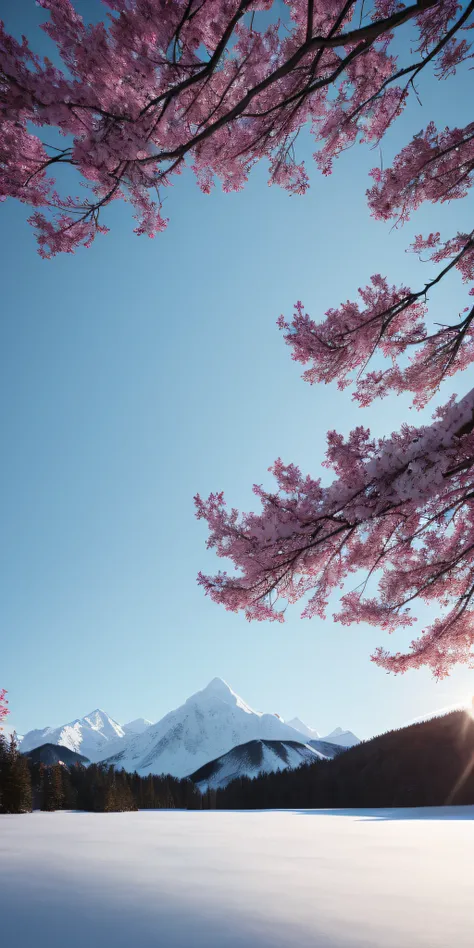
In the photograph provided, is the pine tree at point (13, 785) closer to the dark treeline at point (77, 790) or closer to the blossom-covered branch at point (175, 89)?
the dark treeline at point (77, 790)

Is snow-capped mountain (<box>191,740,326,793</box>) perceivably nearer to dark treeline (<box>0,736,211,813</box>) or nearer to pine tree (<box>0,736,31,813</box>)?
dark treeline (<box>0,736,211,813</box>)

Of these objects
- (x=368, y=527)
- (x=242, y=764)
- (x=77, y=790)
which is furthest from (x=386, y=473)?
(x=242, y=764)

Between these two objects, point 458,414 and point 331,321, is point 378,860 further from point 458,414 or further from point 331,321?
point 331,321

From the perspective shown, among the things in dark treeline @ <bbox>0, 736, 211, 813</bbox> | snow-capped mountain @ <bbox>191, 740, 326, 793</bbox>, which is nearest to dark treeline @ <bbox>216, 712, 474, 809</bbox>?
dark treeline @ <bbox>0, 736, 211, 813</bbox>

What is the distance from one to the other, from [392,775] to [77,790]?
109 ft

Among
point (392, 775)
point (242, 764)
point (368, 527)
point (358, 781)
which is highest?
point (368, 527)

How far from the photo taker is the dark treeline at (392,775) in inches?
1960

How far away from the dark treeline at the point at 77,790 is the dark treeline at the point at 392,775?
10.9 meters

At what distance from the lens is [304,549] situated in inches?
191

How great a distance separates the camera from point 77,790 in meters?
46.2

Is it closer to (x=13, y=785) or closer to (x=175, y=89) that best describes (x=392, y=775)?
(x=13, y=785)

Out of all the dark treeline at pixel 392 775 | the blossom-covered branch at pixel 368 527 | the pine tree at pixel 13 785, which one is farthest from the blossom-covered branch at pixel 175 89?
the dark treeline at pixel 392 775

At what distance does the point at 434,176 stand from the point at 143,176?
3.37 metres

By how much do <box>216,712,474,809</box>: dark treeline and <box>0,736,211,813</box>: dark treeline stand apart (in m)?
10.9
